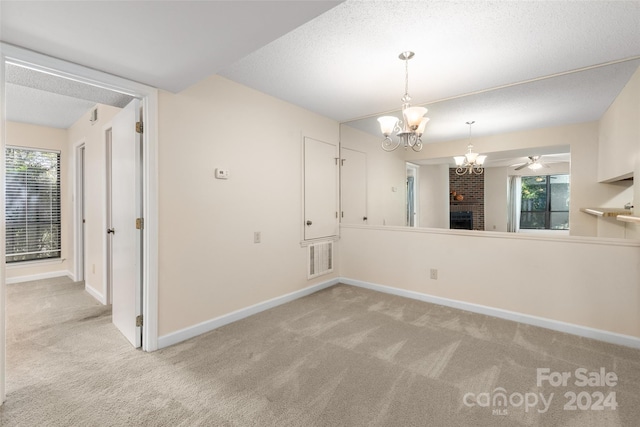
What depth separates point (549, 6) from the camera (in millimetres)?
1769

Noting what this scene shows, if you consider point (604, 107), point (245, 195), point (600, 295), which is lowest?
point (600, 295)

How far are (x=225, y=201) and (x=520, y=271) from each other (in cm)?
314

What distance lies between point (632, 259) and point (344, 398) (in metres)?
2.74

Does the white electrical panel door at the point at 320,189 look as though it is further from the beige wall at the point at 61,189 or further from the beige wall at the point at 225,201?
the beige wall at the point at 61,189

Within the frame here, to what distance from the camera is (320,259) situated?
4.11m

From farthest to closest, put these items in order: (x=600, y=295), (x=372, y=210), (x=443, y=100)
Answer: (x=372, y=210)
(x=443, y=100)
(x=600, y=295)

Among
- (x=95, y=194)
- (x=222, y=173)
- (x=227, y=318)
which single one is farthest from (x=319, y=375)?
(x=95, y=194)

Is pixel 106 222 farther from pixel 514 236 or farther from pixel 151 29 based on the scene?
pixel 514 236

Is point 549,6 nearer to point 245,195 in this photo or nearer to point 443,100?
point 443,100

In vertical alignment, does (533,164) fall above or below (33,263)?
above

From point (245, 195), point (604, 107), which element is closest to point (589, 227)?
point (604, 107)

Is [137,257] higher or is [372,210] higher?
[372,210]

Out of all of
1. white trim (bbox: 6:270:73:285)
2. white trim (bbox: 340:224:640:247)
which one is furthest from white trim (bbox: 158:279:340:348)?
white trim (bbox: 6:270:73:285)

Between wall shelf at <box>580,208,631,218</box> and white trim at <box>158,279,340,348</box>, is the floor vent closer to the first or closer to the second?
white trim at <box>158,279,340,348</box>
